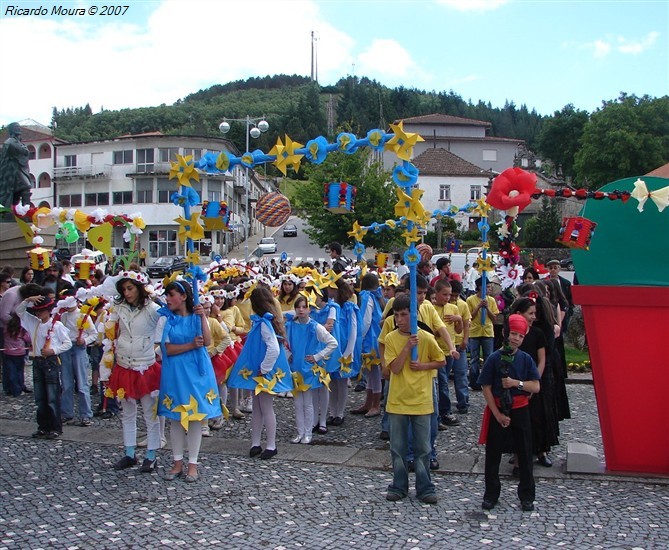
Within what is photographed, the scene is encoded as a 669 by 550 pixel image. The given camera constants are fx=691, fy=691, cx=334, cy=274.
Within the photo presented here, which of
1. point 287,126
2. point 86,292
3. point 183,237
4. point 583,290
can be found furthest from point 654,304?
point 287,126

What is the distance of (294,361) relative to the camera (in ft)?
26.4

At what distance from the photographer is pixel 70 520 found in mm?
5395

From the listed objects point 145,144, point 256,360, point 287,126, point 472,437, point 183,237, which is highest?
point 287,126

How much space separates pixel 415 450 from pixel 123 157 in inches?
2129

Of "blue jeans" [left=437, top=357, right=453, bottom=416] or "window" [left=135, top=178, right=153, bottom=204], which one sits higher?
"window" [left=135, top=178, right=153, bottom=204]

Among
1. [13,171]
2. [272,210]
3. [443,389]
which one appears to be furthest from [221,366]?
[272,210]

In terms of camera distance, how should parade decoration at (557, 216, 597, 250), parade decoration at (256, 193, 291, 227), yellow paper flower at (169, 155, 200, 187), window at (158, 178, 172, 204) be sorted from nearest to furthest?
1. parade decoration at (557, 216, 597, 250)
2. yellow paper flower at (169, 155, 200, 187)
3. parade decoration at (256, 193, 291, 227)
4. window at (158, 178, 172, 204)

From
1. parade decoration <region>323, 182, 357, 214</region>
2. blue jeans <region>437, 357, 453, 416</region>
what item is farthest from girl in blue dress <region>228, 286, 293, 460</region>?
A: parade decoration <region>323, 182, 357, 214</region>

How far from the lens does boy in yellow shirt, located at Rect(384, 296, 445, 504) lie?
19.1 feet

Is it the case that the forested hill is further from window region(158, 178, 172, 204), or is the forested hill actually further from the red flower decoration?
the red flower decoration

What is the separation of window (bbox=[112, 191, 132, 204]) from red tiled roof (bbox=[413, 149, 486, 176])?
77.3 ft

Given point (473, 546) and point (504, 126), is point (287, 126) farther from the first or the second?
point (473, 546)

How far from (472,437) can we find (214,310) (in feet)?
11.2

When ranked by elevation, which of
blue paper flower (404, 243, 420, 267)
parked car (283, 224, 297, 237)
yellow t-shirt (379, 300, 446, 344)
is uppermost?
parked car (283, 224, 297, 237)
